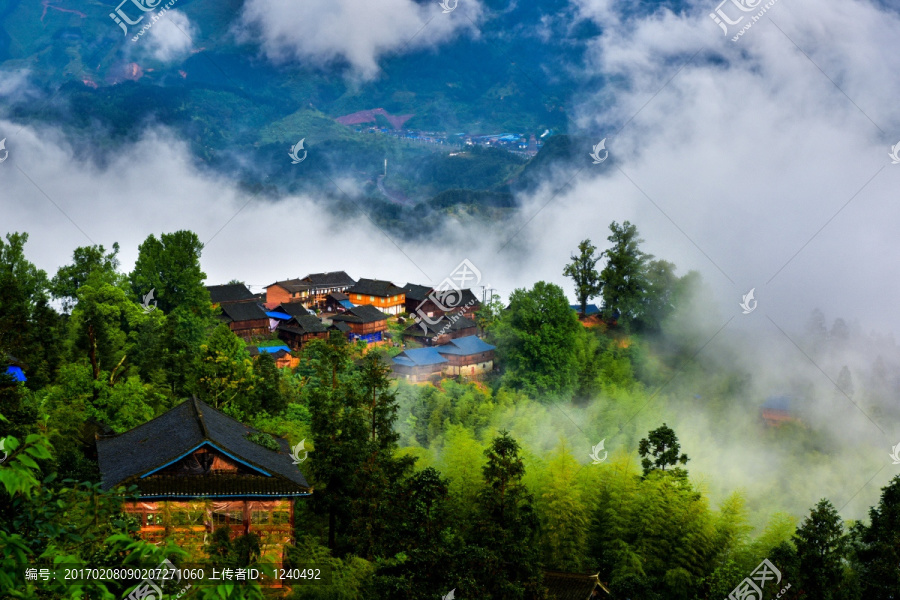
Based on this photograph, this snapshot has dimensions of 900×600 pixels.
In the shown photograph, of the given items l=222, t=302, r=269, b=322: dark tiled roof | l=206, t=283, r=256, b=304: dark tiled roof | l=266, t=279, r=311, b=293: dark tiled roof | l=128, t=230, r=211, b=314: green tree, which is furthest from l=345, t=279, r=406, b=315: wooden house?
l=128, t=230, r=211, b=314: green tree

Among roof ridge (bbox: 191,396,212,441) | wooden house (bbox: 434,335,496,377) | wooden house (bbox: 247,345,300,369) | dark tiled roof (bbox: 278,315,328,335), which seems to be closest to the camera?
roof ridge (bbox: 191,396,212,441)

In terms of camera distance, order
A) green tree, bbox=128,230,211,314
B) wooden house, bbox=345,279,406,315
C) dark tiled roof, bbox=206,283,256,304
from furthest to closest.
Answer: wooden house, bbox=345,279,406,315 < dark tiled roof, bbox=206,283,256,304 < green tree, bbox=128,230,211,314

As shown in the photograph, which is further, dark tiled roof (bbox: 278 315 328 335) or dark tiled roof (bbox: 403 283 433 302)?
dark tiled roof (bbox: 403 283 433 302)

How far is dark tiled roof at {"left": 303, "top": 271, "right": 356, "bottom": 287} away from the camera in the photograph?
48594mm

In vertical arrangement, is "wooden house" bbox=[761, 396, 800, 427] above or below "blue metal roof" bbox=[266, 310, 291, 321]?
below

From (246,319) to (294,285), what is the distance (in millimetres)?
7287

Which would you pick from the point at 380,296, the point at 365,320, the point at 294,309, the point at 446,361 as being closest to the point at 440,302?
the point at 380,296

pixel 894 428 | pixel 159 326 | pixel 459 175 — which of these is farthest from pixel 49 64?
pixel 894 428

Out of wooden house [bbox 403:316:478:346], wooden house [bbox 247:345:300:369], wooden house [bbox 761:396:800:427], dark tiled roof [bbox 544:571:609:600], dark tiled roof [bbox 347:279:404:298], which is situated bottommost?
dark tiled roof [bbox 544:571:609:600]

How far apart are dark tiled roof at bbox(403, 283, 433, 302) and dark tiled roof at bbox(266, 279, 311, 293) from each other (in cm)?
542

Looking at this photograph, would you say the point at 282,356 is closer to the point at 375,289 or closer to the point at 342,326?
the point at 342,326

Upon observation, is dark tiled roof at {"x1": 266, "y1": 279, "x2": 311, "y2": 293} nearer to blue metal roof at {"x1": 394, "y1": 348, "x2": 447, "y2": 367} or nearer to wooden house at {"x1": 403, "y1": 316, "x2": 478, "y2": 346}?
wooden house at {"x1": 403, "y1": 316, "x2": 478, "y2": 346}

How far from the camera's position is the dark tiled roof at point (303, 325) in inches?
1569

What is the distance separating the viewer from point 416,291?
1896 inches
